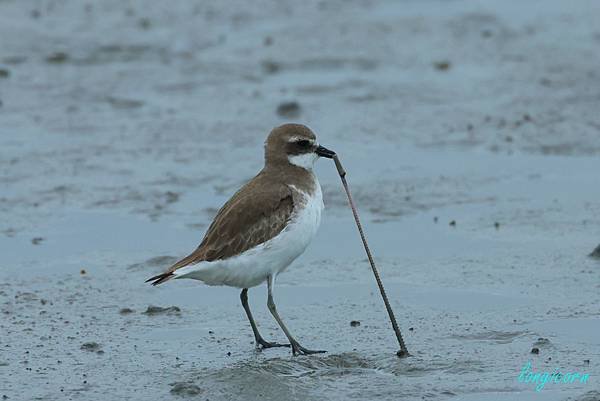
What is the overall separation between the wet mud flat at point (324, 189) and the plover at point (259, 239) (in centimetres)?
40

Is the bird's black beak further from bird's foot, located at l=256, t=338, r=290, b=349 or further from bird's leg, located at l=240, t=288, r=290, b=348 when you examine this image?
bird's foot, located at l=256, t=338, r=290, b=349

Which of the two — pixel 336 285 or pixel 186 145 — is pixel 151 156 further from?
pixel 336 285

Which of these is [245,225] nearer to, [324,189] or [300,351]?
[300,351]

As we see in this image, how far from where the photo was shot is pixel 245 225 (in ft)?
26.0

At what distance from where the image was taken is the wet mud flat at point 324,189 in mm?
7500

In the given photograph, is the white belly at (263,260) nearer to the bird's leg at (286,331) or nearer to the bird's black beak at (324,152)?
the bird's leg at (286,331)

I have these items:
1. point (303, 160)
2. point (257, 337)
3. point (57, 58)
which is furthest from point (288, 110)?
point (257, 337)

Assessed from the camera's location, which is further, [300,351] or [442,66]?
[442,66]

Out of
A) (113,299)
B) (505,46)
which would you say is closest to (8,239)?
(113,299)

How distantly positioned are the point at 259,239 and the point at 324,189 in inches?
126

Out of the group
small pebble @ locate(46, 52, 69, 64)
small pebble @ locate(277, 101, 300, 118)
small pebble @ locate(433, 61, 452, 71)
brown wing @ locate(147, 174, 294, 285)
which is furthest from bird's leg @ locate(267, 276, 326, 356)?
small pebble @ locate(46, 52, 69, 64)

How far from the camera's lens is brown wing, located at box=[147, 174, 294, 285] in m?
7.82

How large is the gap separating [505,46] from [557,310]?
7.00 metres

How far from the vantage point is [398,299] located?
8641 millimetres
